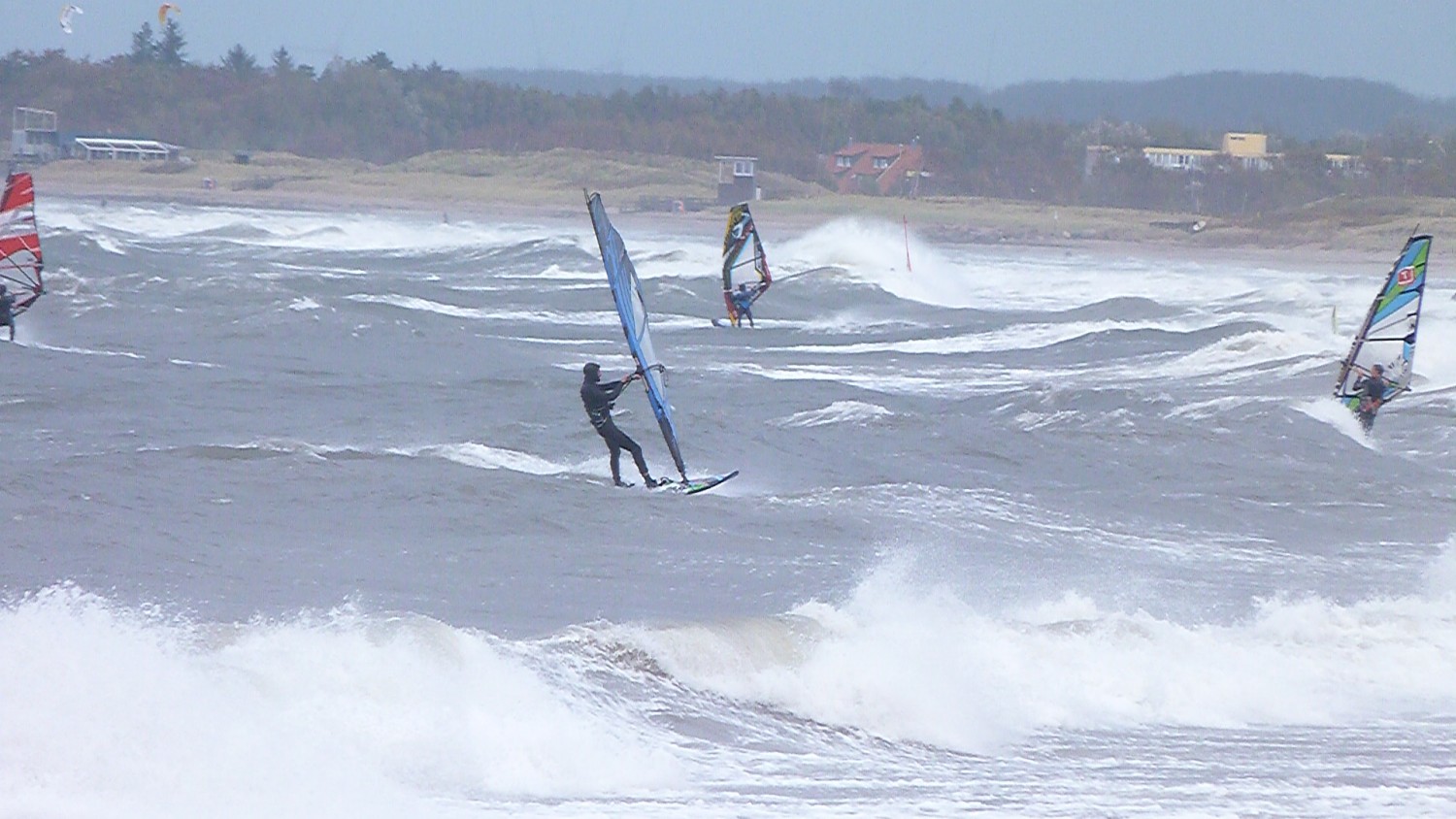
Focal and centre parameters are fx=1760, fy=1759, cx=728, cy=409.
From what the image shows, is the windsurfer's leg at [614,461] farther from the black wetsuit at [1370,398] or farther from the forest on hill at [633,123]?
the forest on hill at [633,123]

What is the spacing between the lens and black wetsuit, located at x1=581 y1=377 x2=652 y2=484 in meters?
10.8

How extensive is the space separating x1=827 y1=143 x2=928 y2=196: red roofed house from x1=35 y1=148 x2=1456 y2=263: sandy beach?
1.84 m

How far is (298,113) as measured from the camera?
71.9 meters

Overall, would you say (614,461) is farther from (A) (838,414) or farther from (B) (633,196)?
(B) (633,196)

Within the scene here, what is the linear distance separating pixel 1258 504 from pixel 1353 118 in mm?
64458

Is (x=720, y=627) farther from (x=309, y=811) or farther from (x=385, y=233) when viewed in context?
(x=385, y=233)

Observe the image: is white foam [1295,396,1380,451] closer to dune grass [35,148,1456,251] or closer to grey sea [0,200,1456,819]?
grey sea [0,200,1456,819]

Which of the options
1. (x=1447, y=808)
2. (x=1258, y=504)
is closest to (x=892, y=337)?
(x=1258, y=504)

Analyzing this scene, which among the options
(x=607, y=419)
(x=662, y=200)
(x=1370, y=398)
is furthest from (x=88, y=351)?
(x=662, y=200)

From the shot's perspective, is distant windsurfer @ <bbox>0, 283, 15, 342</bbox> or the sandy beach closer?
distant windsurfer @ <bbox>0, 283, 15, 342</bbox>

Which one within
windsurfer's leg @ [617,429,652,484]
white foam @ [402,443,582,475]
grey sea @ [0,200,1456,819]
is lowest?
white foam @ [402,443,582,475]

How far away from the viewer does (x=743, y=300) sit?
23.9 m

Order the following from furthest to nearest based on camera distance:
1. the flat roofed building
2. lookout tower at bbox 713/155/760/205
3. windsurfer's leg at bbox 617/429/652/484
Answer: the flat roofed building
lookout tower at bbox 713/155/760/205
windsurfer's leg at bbox 617/429/652/484

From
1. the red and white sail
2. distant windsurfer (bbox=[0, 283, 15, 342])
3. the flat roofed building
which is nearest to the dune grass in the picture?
the flat roofed building
